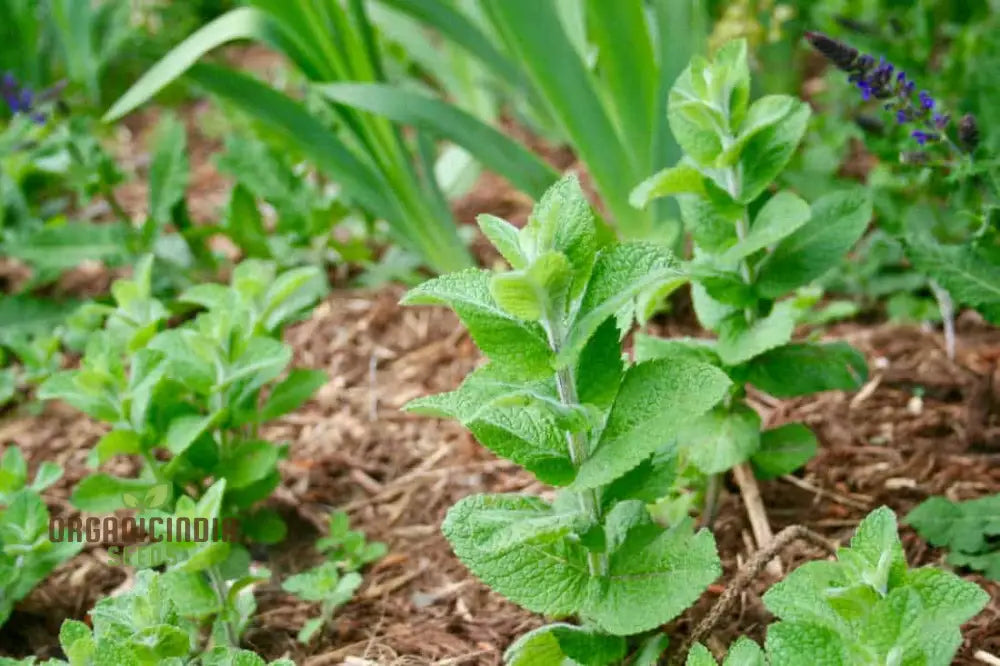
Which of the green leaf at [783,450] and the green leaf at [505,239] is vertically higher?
Result: the green leaf at [505,239]

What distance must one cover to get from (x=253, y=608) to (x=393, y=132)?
1087 millimetres

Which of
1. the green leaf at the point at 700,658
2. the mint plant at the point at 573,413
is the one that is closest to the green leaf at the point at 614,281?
the mint plant at the point at 573,413

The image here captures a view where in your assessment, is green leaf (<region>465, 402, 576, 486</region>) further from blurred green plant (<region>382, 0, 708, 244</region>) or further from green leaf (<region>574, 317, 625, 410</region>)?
blurred green plant (<region>382, 0, 708, 244</region>)

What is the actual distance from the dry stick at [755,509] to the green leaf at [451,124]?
739mm

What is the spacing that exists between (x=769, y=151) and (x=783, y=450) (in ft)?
1.34

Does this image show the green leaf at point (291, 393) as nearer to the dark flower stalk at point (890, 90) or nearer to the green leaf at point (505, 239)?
the green leaf at point (505, 239)

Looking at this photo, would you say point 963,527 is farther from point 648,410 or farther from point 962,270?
point 648,410

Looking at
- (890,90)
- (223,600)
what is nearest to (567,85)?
(890,90)

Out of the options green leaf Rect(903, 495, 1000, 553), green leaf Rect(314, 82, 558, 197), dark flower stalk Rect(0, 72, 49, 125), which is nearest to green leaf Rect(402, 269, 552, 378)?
green leaf Rect(903, 495, 1000, 553)

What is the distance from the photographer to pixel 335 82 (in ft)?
6.88

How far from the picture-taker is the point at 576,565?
115 centimetres

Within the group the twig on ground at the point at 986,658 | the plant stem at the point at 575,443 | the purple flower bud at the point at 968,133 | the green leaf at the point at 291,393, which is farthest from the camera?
the green leaf at the point at 291,393

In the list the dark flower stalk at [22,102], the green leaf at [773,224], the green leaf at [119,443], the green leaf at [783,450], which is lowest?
the green leaf at [783,450]

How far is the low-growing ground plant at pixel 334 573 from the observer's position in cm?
138
